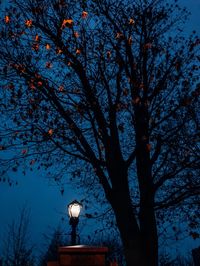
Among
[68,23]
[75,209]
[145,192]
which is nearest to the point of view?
[145,192]

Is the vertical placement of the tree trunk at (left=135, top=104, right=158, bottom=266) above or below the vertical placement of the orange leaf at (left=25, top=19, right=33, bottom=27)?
below

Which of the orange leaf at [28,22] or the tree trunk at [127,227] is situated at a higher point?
the orange leaf at [28,22]

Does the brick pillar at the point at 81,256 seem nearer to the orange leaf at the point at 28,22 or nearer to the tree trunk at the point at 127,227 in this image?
the tree trunk at the point at 127,227

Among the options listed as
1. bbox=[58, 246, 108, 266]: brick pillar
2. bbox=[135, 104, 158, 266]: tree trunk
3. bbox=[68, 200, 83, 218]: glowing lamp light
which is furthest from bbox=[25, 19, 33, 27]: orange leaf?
bbox=[58, 246, 108, 266]: brick pillar

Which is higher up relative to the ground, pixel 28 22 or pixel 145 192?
pixel 28 22

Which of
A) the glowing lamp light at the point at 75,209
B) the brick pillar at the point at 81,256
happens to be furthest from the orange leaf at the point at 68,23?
the brick pillar at the point at 81,256

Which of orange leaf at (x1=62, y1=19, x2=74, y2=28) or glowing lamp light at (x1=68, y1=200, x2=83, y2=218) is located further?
glowing lamp light at (x1=68, y1=200, x2=83, y2=218)

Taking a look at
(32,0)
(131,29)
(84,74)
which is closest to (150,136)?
(84,74)

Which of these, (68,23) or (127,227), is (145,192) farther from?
(68,23)

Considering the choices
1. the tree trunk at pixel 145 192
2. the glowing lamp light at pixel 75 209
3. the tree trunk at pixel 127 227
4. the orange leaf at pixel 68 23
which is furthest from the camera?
the glowing lamp light at pixel 75 209

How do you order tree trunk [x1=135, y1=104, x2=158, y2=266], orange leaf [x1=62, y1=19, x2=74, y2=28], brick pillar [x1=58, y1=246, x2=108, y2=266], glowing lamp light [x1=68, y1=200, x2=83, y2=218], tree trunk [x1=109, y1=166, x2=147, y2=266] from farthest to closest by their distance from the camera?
glowing lamp light [x1=68, y1=200, x2=83, y2=218], orange leaf [x1=62, y1=19, x2=74, y2=28], tree trunk [x1=135, y1=104, x2=158, y2=266], tree trunk [x1=109, y1=166, x2=147, y2=266], brick pillar [x1=58, y1=246, x2=108, y2=266]

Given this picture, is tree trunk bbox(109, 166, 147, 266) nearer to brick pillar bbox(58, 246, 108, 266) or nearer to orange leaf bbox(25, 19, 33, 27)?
brick pillar bbox(58, 246, 108, 266)

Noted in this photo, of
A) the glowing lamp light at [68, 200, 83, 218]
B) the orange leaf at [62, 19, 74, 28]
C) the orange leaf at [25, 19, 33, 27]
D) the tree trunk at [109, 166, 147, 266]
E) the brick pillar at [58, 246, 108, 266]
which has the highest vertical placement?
the orange leaf at [25, 19, 33, 27]

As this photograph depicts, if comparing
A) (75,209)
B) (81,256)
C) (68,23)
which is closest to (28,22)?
(68,23)
